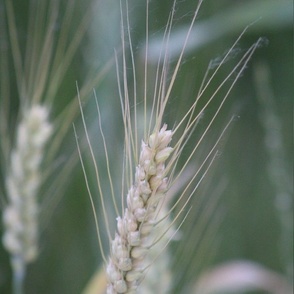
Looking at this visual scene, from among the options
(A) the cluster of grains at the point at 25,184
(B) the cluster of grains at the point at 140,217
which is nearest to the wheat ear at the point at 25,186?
(A) the cluster of grains at the point at 25,184

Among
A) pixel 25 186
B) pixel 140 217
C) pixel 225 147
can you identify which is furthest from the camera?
pixel 225 147

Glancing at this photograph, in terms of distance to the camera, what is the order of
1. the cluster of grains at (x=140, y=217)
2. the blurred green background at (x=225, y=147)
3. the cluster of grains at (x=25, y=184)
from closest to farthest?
the cluster of grains at (x=140, y=217) → the cluster of grains at (x=25, y=184) → the blurred green background at (x=225, y=147)

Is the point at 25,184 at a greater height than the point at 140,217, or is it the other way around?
the point at 25,184

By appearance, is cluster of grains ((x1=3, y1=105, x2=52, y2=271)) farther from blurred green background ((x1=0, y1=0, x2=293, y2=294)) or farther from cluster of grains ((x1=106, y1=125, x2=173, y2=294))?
cluster of grains ((x1=106, y1=125, x2=173, y2=294))

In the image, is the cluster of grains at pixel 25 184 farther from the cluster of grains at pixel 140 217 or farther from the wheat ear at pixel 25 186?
the cluster of grains at pixel 140 217

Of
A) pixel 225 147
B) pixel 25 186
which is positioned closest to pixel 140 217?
pixel 25 186

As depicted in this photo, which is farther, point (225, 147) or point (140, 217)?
point (225, 147)

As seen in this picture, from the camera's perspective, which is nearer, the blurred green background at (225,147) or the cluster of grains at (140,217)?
the cluster of grains at (140,217)

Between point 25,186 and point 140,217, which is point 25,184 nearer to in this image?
point 25,186
